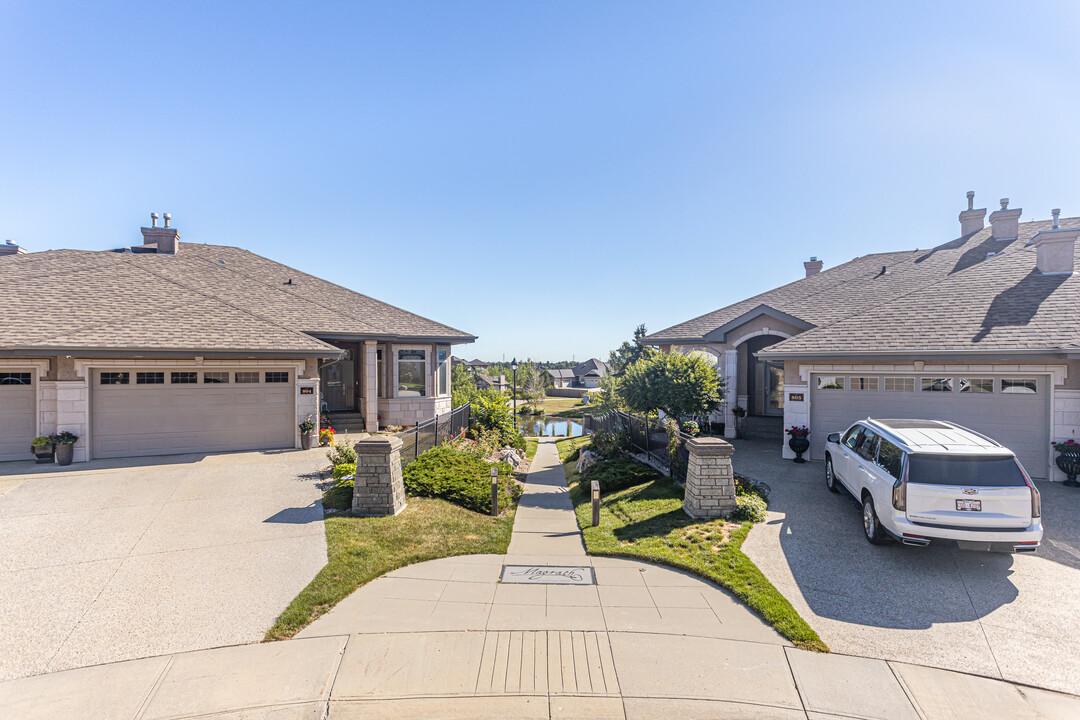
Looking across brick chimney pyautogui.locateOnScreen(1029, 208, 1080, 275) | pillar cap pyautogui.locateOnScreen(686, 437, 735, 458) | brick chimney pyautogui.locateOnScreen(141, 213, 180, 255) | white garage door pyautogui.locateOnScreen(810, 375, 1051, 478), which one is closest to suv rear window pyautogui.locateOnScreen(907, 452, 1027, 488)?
pillar cap pyautogui.locateOnScreen(686, 437, 735, 458)

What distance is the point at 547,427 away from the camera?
32062 millimetres

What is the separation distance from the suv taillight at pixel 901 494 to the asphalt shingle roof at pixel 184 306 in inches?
509

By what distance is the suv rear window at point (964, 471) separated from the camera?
5934mm

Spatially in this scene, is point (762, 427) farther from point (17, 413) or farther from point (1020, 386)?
point (17, 413)

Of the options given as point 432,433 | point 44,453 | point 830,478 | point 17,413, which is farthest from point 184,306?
point 830,478

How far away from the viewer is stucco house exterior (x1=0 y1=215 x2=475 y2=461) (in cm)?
1177

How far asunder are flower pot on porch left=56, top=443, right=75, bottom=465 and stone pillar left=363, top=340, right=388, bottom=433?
7413 mm

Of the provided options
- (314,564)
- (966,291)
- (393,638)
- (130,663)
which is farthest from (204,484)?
(966,291)

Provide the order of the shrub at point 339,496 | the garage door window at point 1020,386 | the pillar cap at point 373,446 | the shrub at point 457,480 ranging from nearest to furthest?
the pillar cap at point 373,446 < the shrub at point 339,496 < the shrub at point 457,480 < the garage door window at point 1020,386

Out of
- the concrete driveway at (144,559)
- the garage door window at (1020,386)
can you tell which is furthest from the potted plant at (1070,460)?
the concrete driveway at (144,559)

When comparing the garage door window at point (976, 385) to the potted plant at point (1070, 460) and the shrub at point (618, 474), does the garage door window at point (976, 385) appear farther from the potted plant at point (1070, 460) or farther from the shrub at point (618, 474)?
the shrub at point (618, 474)

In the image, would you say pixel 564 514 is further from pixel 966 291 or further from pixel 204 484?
pixel 966 291

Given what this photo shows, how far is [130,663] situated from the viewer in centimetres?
436

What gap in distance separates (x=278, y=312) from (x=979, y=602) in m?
18.2
